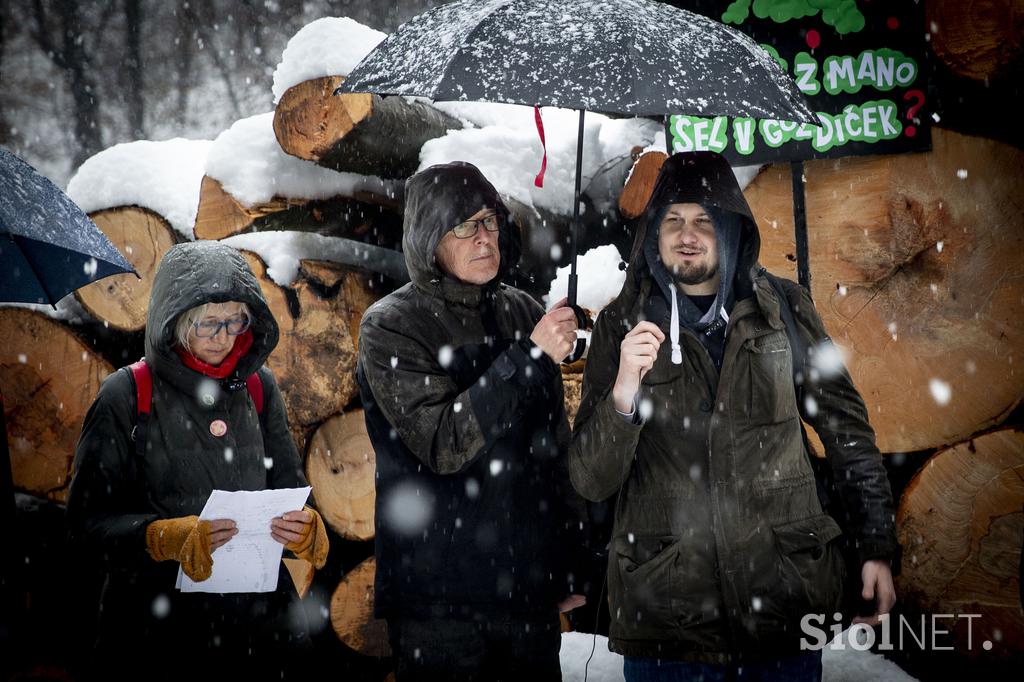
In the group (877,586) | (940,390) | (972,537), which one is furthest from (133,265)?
(972,537)

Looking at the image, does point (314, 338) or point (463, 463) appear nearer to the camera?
point (463, 463)

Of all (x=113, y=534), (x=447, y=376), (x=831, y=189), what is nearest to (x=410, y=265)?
(x=447, y=376)

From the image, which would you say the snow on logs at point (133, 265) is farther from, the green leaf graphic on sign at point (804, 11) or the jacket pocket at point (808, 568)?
the jacket pocket at point (808, 568)

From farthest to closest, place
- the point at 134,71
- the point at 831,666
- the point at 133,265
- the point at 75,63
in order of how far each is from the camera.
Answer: the point at 134,71 < the point at 75,63 < the point at 133,265 < the point at 831,666

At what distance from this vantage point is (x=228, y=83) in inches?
456

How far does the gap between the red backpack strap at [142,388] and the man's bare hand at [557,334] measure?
1144mm

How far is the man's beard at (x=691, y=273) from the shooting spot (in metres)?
2.39

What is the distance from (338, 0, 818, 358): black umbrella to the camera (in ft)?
6.73

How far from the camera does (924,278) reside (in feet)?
10.5

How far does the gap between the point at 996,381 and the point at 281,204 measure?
2.87 m

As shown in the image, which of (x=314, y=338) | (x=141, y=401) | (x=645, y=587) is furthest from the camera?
(x=314, y=338)

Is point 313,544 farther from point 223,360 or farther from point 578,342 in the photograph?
point 578,342

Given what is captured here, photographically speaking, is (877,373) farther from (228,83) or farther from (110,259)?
(228,83)

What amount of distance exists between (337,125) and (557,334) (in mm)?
1579
